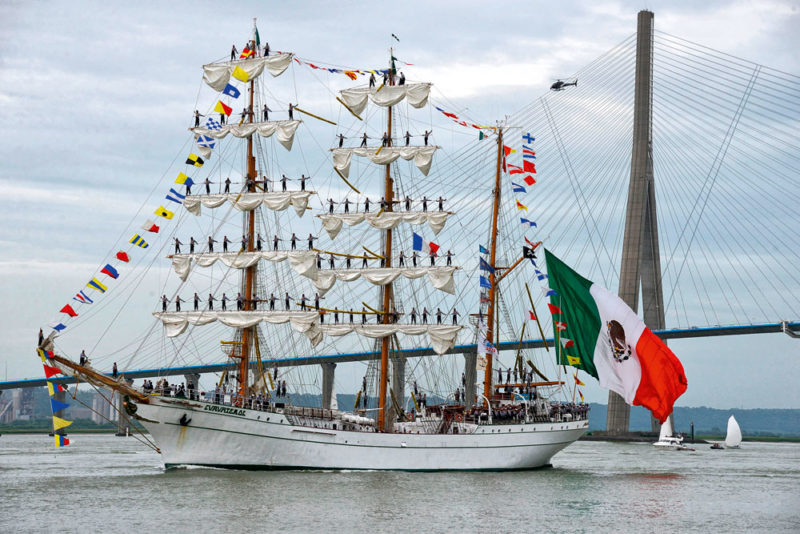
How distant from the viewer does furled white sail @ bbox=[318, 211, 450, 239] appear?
167ft

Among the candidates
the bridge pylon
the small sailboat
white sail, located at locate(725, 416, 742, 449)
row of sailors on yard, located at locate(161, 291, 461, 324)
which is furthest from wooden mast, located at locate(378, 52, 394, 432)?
white sail, located at locate(725, 416, 742, 449)

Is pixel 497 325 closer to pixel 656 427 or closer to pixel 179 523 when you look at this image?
pixel 179 523

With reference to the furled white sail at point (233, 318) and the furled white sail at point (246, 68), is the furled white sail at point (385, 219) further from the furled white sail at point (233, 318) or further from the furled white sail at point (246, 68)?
the furled white sail at point (246, 68)

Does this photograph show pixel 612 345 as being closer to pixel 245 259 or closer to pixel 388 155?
pixel 388 155

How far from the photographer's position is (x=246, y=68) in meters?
49.5

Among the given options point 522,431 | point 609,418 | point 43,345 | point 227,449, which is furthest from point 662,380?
point 609,418

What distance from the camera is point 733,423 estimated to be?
93125mm

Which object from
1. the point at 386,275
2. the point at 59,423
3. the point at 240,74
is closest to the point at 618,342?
the point at 386,275

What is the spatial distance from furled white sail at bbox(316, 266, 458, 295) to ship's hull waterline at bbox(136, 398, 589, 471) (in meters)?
7.22

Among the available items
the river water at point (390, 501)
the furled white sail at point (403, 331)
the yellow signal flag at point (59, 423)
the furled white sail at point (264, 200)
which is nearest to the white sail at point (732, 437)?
the river water at point (390, 501)

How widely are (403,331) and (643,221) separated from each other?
34.6 m

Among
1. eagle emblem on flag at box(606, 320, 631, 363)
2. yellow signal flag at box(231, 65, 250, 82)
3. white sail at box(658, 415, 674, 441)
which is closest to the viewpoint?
eagle emblem on flag at box(606, 320, 631, 363)

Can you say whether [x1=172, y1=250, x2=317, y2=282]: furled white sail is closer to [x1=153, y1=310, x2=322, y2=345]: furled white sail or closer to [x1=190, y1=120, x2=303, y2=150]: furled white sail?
[x1=153, y1=310, x2=322, y2=345]: furled white sail

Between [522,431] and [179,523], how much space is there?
23.3 meters
